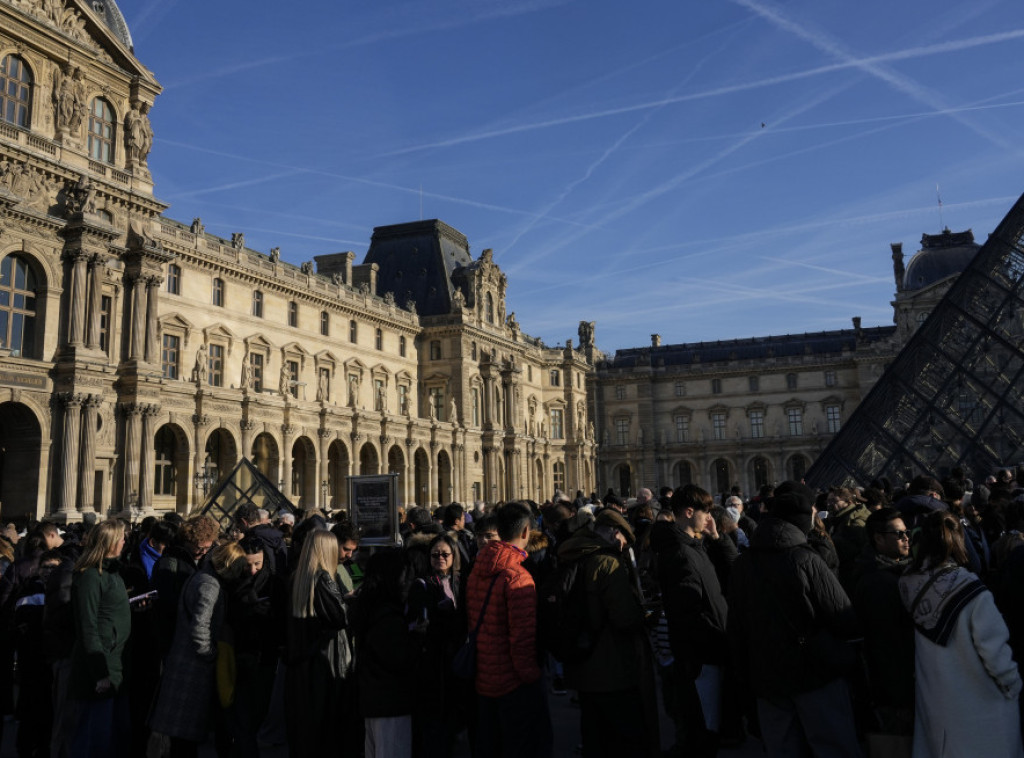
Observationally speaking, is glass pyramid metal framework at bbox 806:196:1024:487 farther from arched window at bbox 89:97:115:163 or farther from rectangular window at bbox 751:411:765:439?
rectangular window at bbox 751:411:765:439

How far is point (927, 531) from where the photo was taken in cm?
454

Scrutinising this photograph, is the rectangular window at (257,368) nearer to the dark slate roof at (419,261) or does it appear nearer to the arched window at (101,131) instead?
the arched window at (101,131)

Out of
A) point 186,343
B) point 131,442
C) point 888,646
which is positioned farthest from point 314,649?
point 186,343

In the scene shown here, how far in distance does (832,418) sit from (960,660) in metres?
68.0

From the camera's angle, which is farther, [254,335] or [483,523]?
[254,335]

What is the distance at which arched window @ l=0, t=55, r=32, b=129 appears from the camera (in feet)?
77.4

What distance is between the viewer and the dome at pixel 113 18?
27547mm

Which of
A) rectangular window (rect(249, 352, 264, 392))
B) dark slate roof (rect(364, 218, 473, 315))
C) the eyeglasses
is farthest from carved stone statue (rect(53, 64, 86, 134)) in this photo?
dark slate roof (rect(364, 218, 473, 315))

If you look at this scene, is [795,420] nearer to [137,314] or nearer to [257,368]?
[257,368]

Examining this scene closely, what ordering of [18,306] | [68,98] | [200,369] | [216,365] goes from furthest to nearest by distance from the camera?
1. [216,365]
2. [200,369]
3. [68,98]
4. [18,306]

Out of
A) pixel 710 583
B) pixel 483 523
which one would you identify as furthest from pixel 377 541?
pixel 710 583

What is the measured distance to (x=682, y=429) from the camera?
235 feet

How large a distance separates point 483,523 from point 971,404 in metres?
17.0

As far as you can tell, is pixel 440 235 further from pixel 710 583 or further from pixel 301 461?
pixel 710 583
